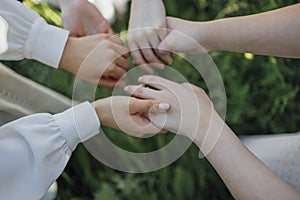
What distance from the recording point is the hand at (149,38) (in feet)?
3.06

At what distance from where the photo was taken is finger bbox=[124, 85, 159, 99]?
34.3 inches

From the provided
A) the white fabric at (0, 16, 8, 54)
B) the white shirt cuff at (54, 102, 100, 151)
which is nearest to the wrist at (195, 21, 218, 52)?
the white shirt cuff at (54, 102, 100, 151)

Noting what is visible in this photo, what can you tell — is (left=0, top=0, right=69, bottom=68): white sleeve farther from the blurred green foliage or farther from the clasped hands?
the blurred green foliage

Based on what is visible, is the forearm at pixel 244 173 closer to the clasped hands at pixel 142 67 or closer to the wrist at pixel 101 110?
the clasped hands at pixel 142 67

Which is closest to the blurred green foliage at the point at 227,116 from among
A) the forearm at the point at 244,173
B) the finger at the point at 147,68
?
the finger at the point at 147,68

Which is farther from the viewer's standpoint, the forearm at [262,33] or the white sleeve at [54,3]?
the white sleeve at [54,3]

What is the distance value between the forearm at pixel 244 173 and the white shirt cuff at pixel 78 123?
0.20m

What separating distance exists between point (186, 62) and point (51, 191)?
38cm

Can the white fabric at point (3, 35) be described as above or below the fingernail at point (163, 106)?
above

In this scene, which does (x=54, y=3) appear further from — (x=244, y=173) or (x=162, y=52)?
(x=244, y=173)

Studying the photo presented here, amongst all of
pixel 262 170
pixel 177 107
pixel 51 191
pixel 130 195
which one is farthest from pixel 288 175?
pixel 51 191

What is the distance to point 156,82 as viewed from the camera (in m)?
0.90

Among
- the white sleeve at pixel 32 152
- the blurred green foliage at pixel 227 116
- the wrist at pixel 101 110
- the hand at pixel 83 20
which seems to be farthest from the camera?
the blurred green foliage at pixel 227 116

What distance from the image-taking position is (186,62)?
3.53 feet
